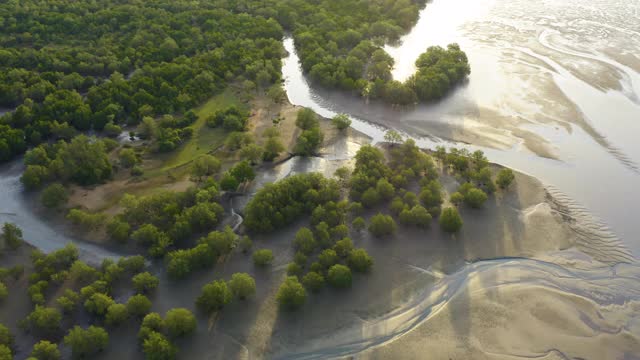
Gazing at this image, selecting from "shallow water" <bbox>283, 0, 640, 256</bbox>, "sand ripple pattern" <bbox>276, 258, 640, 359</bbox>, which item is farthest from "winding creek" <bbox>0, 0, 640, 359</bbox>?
"shallow water" <bbox>283, 0, 640, 256</bbox>

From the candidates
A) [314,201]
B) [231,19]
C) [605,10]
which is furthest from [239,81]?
[605,10]

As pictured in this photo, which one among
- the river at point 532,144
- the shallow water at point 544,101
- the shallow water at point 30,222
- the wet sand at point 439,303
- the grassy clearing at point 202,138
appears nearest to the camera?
the wet sand at point 439,303

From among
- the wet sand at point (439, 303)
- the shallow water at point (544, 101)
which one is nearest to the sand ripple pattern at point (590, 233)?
the wet sand at point (439, 303)

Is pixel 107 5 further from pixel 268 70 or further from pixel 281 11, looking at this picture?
pixel 268 70

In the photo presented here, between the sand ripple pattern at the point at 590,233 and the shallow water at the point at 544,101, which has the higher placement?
the shallow water at the point at 544,101

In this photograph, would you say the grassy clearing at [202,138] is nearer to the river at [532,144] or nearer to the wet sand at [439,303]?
the river at [532,144]

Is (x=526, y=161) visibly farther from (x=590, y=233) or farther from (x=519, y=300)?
(x=519, y=300)

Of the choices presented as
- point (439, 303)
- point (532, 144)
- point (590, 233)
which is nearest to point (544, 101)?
point (532, 144)
